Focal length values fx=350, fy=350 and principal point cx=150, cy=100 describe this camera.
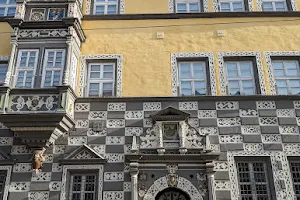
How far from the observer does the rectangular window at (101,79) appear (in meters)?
11.6

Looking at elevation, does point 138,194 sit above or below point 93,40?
below

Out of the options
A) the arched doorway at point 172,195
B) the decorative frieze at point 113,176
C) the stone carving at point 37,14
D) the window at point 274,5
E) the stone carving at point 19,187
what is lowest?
the arched doorway at point 172,195

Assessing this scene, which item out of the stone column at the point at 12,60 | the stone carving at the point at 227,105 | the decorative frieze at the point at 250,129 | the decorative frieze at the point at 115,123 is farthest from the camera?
the stone carving at the point at 227,105

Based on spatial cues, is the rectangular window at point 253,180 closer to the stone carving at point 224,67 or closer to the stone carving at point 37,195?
the stone carving at point 224,67

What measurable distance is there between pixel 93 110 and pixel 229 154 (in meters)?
4.43

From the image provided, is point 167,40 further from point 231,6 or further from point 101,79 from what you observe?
point 231,6

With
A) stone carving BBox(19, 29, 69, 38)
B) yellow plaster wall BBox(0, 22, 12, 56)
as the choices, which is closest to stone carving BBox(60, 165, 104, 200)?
stone carving BBox(19, 29, 69, 38)

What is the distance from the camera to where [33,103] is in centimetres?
1034

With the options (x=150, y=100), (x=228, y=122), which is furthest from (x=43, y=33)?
(x=228, y=122)

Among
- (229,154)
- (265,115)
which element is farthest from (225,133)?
(265,115)

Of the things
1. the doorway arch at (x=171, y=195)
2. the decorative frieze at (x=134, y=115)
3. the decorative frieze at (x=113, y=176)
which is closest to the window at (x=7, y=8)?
the decorative frieze at (x=134, y=115)

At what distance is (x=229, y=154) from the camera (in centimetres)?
1050

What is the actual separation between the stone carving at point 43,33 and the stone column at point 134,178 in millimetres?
4730

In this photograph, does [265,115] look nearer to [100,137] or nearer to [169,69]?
[169,69]
